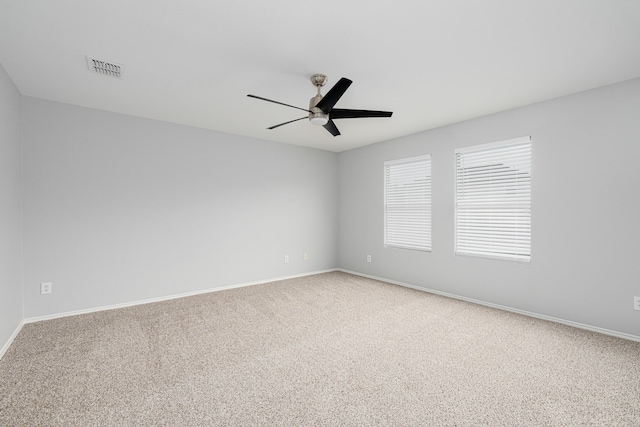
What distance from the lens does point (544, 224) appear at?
334 cm

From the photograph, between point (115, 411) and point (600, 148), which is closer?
point (115, 411)

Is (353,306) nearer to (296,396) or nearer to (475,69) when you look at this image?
(296,396)

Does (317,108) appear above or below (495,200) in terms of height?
above

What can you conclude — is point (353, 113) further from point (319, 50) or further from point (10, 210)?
point (10, 210)

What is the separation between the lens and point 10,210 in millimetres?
2795

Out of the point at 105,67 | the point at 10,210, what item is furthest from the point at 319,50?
the point at 10,210

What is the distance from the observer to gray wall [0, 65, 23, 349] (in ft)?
8.42

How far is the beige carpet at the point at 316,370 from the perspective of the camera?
5.78 ft

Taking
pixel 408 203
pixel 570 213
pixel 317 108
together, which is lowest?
pixel 570 213

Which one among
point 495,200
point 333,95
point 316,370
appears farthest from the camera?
point 495,200

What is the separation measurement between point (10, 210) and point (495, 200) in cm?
522

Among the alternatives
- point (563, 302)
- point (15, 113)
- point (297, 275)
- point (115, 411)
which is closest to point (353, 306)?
point (297, 275)

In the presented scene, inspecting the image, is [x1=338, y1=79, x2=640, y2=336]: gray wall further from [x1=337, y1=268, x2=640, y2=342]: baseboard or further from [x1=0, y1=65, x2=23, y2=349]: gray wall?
[x1=0, y1=65, x2=23, y2=349]: gray wall

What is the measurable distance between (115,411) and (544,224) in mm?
4187
